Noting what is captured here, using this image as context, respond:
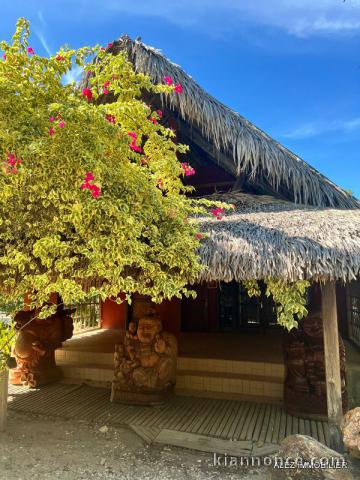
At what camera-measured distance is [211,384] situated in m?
5.62

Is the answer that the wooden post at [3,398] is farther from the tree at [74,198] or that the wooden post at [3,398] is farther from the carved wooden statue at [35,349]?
the carved wooden statue at [35,349]

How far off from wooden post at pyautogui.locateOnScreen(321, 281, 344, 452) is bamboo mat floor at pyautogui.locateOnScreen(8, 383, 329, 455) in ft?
1.02

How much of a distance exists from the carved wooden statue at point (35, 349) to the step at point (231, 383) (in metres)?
2.28

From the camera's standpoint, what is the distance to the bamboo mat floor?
407 cm

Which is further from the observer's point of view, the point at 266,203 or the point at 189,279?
the point at 266,203

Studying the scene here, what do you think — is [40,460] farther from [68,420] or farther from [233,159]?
[233,159]

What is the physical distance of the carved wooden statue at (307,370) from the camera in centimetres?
463

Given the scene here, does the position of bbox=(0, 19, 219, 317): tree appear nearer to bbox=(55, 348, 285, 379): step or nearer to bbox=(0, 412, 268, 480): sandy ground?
bbox=(0, 412, 268, 480): sandy ground

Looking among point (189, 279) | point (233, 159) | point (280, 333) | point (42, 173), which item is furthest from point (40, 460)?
point (280, 333)

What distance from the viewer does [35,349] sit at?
5984 millimetres

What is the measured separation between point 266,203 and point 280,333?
3.85m

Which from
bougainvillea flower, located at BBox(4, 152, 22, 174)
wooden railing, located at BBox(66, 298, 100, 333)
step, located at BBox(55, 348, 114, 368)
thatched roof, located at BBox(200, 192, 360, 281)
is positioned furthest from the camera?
wooden railing, located at BBox(66, 298, 100, 333)

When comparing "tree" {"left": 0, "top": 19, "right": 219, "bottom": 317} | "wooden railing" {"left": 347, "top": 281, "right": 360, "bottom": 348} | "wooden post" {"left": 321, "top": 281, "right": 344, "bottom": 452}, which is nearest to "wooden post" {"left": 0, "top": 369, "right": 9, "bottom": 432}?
"tree" {"left": 0, "top": 19, "right": 219, "bottom": 317}

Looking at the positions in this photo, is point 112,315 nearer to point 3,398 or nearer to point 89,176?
point 3,398
